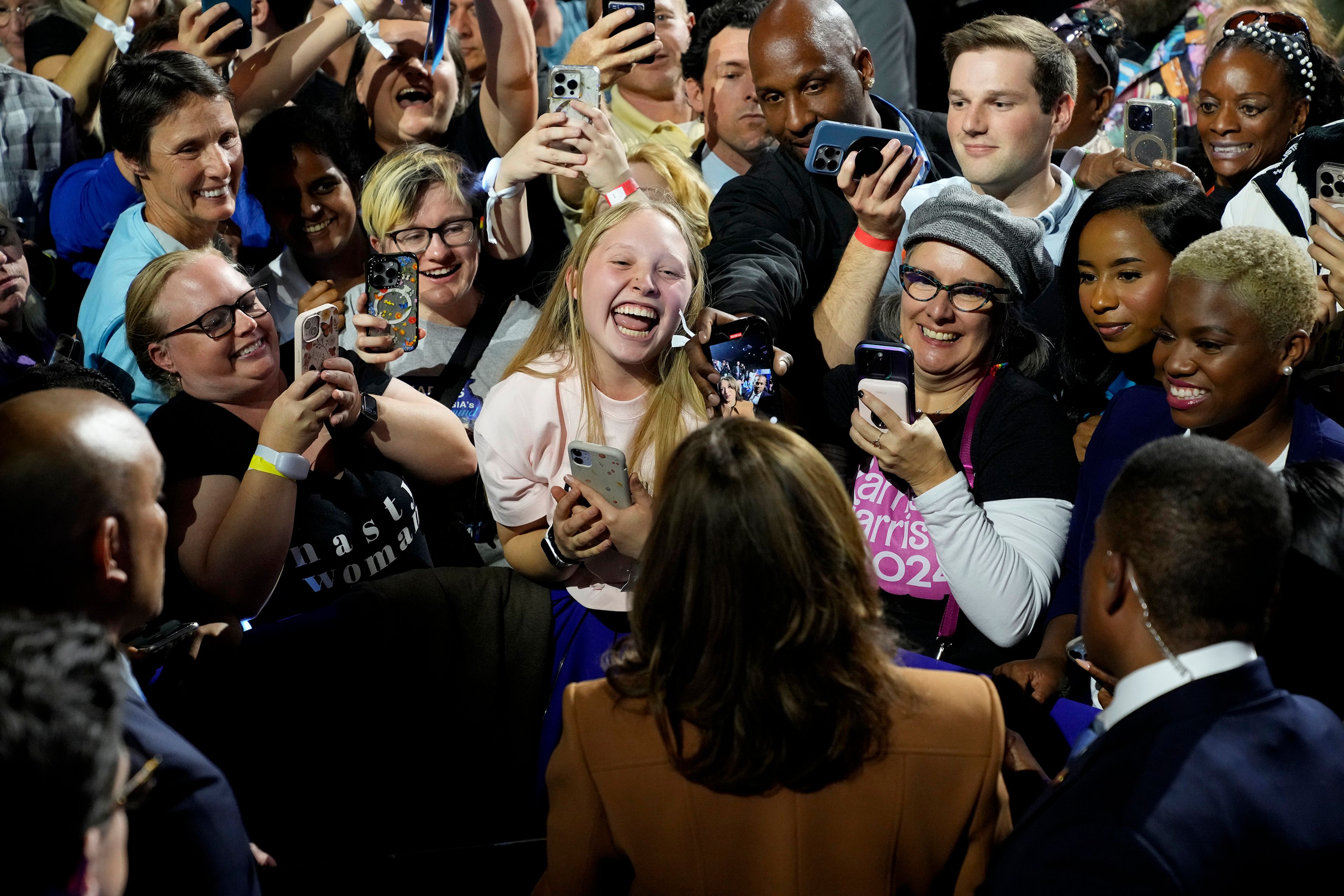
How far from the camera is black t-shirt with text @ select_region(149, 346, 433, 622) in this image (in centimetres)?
281

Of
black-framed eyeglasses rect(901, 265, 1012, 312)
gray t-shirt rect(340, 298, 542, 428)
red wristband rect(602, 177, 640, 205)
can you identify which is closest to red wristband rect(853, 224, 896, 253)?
black-framed eyeglasses rect(901, 265, 1012, 312)

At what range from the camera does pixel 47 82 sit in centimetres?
421

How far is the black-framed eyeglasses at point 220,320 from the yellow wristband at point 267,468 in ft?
1.33

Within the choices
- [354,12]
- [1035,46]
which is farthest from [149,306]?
[1035,46]

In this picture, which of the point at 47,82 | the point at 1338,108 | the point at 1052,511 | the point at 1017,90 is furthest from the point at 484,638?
the point at 1338,108

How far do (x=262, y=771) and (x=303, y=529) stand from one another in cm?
69

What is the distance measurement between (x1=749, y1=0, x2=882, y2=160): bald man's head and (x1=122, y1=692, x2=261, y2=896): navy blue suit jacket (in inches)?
99.5

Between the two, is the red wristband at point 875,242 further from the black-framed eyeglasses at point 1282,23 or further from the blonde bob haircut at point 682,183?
the black-framed eyeglasses at point 1282,23

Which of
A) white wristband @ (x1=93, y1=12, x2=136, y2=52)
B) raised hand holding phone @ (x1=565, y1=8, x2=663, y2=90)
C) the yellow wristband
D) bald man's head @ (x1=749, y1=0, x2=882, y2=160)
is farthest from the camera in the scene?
white wristband @ (x1=93, y1=12, x2=136, y2=52)

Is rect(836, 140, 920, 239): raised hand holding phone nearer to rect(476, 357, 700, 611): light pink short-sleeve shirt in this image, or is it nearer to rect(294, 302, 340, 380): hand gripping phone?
rect(476, 357, 700, 611): light pink short-sleeve shirt

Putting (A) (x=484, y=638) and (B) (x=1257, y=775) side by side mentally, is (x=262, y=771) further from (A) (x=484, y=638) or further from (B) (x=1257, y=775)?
(B) (x=1257, y=775)

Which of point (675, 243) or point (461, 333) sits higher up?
point (675, 243)

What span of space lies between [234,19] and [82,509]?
286 centimetres

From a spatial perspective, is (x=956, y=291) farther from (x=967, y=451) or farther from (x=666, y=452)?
(x=666, y=452)
